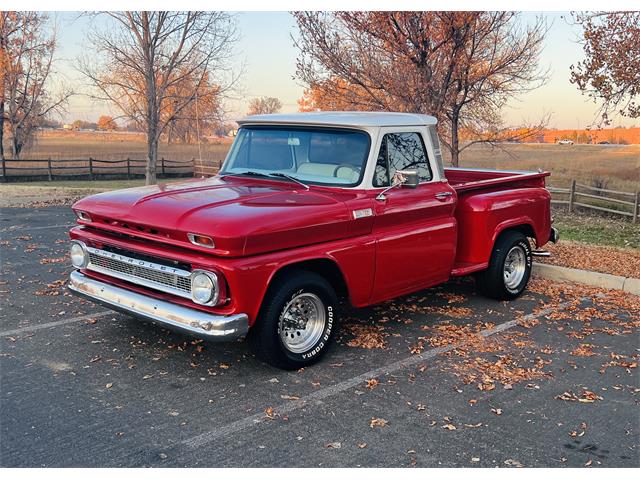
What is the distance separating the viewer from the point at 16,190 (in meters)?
21.1

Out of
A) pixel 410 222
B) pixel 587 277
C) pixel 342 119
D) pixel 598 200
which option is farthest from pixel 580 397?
pixel 598 200

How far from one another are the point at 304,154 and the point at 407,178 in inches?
40.0

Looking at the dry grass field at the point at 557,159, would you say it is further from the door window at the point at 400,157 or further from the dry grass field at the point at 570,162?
the door window at the point at 400,157

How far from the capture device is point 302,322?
5.16 m

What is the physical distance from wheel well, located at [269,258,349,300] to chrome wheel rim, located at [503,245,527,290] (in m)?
2.66

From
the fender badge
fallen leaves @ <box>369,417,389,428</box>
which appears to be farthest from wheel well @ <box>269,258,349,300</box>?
fallen leaves @ <box>369,417,389,428</box>

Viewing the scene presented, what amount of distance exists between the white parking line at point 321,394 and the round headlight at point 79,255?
7.50ft

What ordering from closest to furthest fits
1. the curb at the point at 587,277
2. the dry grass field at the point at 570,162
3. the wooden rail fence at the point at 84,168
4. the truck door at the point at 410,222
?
the truck door at the point at 410,222
the curb at the point at 587,277
the dry grass field at the point at 570,162
the wooden rail fence at the point at 84,168

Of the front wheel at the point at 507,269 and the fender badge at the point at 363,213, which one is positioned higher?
the fender badge at the point at 363,213

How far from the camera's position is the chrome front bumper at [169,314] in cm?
→ 448

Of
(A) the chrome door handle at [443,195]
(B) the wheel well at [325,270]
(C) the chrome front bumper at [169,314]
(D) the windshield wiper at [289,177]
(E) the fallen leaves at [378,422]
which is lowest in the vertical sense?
(E) the fallen leaves at [378,422]

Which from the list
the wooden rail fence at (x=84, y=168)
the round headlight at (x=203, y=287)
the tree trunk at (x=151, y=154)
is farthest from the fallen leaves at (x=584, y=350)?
the wooden rail fence at (x=84, y=168)

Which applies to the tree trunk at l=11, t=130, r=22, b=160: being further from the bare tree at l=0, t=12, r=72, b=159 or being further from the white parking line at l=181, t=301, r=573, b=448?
the white parking line at l=181, t=301, r=573, b=448

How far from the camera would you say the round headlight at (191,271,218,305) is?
14.8 feet
